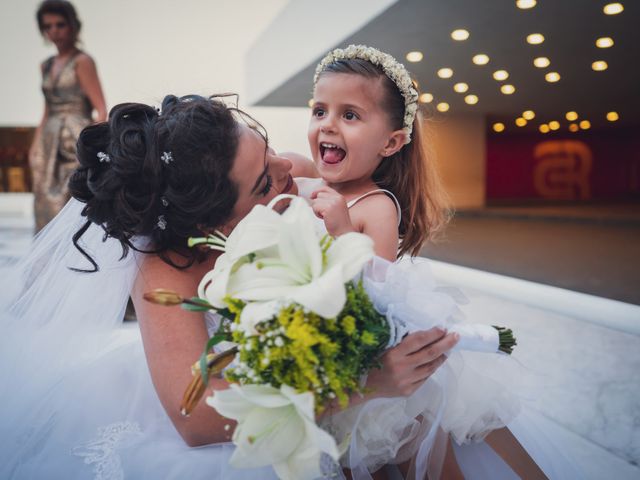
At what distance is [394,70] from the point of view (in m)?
1.89

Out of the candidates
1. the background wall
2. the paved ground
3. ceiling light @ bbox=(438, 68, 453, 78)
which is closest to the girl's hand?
the paved ground

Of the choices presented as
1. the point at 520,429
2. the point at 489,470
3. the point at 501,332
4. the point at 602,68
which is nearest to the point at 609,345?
the point at 520,429

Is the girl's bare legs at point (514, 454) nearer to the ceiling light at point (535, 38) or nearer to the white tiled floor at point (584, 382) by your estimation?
the white tiled floor at point (584, 382)

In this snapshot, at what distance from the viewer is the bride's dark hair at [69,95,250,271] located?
1.32m

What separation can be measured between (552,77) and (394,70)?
30.2ft

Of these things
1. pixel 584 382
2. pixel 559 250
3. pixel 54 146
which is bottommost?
pixel 559 250

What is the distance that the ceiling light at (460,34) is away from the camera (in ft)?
22.7

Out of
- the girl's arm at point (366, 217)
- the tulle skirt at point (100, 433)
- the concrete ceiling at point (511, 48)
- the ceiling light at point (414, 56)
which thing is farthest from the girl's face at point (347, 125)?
the ceiling light at point (414, 56)

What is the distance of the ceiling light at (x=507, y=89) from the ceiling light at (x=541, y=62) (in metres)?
1.79

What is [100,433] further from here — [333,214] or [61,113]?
[61,113]

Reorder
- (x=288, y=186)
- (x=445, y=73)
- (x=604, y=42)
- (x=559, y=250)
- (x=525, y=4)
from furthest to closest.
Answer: (x=445, y=73) < (x=604, y=42) < (x=559, y=250) < (x=525, y=4) < (x=288, y=186)

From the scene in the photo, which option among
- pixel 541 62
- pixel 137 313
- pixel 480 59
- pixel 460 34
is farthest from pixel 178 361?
pixel 541 62

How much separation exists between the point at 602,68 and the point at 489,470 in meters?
9.43

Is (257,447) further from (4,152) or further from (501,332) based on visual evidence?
(4,152)
